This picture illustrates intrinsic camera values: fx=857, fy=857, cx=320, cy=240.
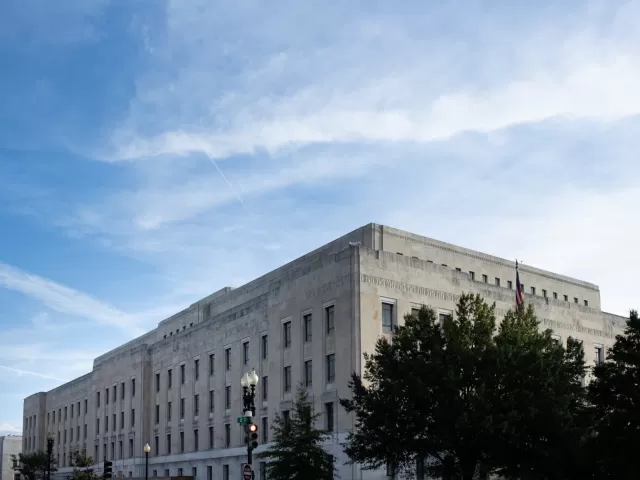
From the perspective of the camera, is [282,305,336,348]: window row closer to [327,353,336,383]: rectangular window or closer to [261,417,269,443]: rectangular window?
[327,353,336,383]: rectangular window

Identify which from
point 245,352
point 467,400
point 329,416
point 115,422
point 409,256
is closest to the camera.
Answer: point 467,400

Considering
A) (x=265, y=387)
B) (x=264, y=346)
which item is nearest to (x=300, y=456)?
(x=265, y=387)

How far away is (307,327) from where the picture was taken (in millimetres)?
64000

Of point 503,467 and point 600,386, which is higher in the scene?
point 600,386

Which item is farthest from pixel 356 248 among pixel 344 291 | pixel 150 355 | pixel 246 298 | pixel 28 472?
pixel 28 472

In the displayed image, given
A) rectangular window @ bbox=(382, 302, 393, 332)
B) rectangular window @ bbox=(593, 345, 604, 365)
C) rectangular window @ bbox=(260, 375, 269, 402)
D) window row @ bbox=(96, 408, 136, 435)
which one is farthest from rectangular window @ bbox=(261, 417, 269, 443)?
window row @ bbox=(96, 408, 136, 435)

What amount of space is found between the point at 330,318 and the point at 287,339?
6304 millimetres

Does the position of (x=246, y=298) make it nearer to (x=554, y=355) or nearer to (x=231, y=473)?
(x=231, y=473)

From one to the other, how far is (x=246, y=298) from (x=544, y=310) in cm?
2957

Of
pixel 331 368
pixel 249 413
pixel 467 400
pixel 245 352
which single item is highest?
pixel 245 352

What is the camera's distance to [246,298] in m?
86.6

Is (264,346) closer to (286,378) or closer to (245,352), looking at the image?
(245,352)

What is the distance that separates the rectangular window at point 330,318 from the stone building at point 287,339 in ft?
0.42

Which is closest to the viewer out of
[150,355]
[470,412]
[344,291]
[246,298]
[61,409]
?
[470,412]
